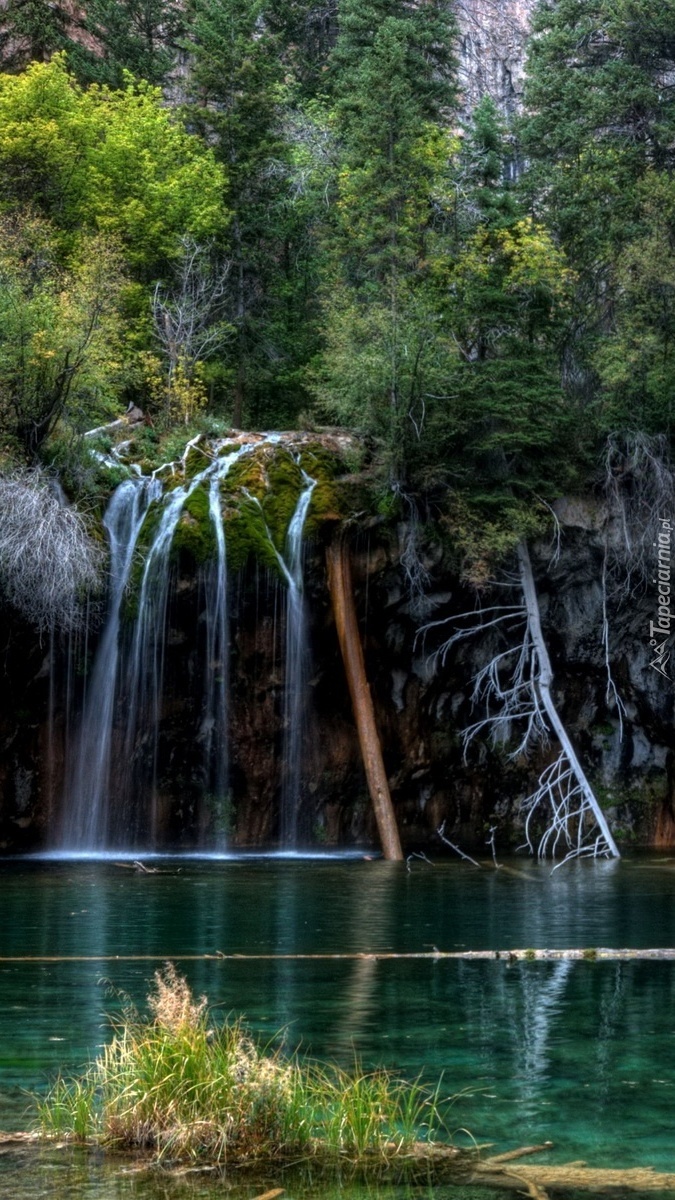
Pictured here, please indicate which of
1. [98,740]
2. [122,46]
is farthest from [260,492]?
[122,46]

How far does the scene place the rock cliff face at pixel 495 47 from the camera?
205ft

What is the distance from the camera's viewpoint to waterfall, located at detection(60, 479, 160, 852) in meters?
24.7

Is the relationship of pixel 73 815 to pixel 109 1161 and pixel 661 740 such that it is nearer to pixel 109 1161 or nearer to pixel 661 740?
pixel 661 740

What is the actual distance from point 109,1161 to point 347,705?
67.3ft

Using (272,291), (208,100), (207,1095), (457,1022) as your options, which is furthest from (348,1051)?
(208,100)

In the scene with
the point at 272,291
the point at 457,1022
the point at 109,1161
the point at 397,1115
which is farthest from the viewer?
the point at 272,291

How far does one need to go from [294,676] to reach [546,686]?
4439 millimetres

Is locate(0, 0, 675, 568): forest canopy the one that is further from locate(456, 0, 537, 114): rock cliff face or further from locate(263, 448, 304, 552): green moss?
locate(456, 0, 537, 114): rock cliff face

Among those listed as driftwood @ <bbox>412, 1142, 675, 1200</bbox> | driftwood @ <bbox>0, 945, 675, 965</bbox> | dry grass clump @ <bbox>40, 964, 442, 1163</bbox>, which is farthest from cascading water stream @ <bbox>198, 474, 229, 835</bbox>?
driftwood @ <bbox>412, 1142, 675, 1200</bbox>

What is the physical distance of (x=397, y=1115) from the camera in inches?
266

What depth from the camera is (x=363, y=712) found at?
24.6 m

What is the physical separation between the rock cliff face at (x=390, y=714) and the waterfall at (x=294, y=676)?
0.14 meters

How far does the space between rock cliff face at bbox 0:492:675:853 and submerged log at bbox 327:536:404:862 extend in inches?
21.9

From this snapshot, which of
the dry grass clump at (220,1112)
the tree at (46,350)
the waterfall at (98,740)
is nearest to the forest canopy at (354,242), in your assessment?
the tree at (46,350)
